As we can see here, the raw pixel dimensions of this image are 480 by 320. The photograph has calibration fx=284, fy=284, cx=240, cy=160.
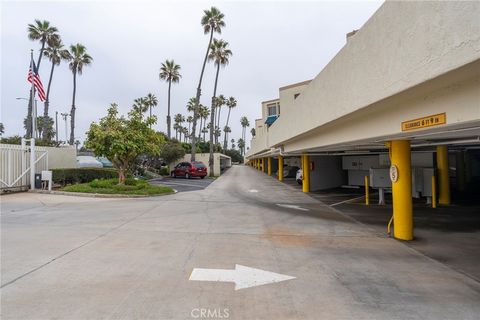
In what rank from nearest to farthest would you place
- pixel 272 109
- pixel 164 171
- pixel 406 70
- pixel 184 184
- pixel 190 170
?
pixel 406 70
pixel 184 184
pixel 190 170
pixel 164 171
pixel 272 109

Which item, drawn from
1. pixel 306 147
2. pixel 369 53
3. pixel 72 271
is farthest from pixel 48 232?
pixel 306 147

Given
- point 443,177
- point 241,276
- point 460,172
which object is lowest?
point 241,276

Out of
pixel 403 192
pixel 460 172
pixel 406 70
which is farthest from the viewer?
pixel 460 172

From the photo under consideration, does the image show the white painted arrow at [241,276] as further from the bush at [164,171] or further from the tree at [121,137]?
the bush at [164,171]

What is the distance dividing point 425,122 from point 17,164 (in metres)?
18.8

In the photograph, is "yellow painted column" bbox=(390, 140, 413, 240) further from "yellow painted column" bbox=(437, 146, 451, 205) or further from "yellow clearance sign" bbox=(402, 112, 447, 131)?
"yellow painted column" bbox=(437, 146, 451, 205)

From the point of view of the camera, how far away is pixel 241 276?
488cm

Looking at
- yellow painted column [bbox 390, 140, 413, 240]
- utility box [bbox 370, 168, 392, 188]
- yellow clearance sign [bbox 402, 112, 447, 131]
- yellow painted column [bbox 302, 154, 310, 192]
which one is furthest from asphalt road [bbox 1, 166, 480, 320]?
yellow painted column [bbox 302, 154, 310, 192]

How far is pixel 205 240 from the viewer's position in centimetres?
708

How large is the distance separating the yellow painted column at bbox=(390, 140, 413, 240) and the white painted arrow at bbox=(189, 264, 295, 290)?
4663 mm

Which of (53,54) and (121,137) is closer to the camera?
(121,137)

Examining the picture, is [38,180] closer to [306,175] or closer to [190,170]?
[190,170]

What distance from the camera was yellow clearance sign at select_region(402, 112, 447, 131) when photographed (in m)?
4.50

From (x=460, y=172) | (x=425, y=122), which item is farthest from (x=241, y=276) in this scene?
(x=460, y=172)
